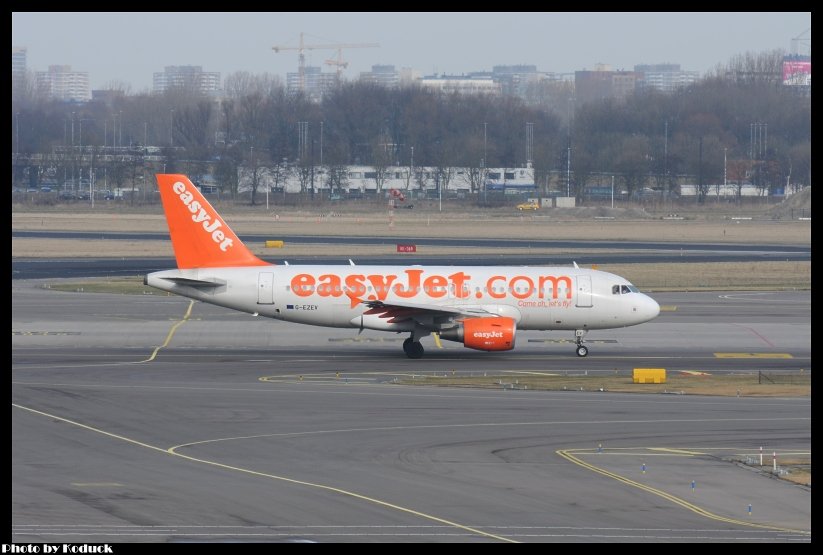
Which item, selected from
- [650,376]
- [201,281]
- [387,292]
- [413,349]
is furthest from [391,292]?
[650,376]

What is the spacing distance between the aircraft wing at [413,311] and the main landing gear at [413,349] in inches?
40.0

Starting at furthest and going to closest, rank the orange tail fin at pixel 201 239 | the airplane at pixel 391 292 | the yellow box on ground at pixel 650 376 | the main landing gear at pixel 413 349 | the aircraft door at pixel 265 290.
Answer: the orange tail fin at pixel 201 239 → the aircraft door at pixel 265 290 → the airplane at pixel 391 292 → the main landing gear at pixel 413 349 → the yellow box on ground at pixel 650 376

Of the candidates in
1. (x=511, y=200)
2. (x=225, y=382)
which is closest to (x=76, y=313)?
(x=225, y=382)

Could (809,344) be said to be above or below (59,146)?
below

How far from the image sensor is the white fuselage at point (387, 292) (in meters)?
48.3

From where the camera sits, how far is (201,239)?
49.5 metres

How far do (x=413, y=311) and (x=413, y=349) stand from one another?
1.85 metres

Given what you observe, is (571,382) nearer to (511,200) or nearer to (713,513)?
(713,513)

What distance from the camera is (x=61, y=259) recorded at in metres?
89.4

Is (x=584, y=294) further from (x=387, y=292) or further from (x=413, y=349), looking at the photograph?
(x=387, y=292)

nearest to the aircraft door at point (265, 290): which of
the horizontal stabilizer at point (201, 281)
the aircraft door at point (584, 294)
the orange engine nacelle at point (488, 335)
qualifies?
the horizontal stabilizer at point (201, 281)

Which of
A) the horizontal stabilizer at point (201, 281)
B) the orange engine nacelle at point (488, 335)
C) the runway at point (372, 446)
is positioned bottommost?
the runway at point (372, 446)

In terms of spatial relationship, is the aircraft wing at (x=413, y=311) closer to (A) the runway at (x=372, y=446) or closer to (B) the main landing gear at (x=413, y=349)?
(B) the main landing gear at (x=413, y=349)

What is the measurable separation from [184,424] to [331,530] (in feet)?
38.7
